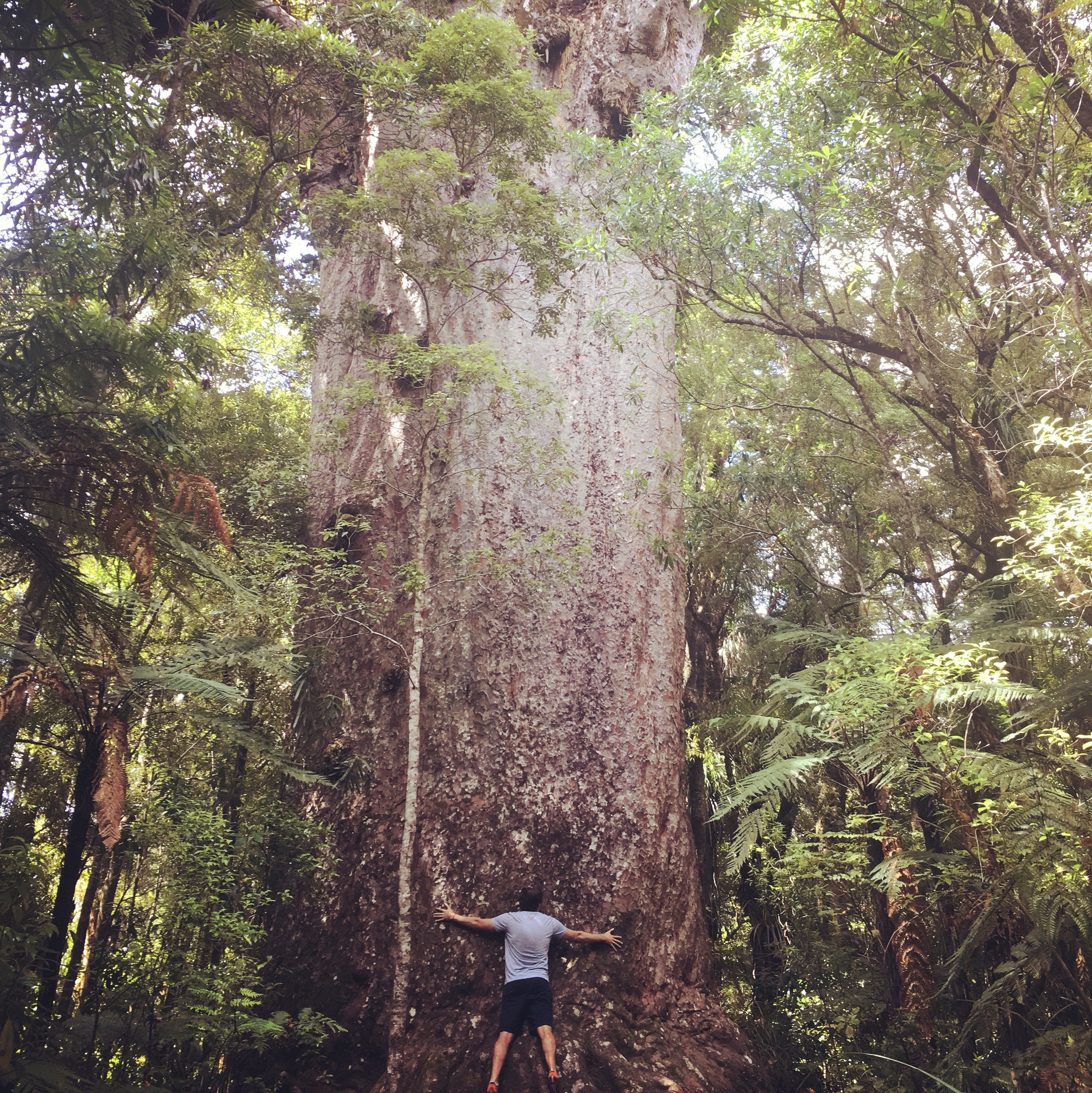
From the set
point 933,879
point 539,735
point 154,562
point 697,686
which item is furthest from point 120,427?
point 697,686

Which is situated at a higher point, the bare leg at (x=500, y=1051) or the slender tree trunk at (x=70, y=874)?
the slender tree trunk at (x=70, y=874)

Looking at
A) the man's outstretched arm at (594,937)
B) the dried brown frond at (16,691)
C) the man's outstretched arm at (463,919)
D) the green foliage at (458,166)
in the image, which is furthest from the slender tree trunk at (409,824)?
the dried brown frond at (16,691)

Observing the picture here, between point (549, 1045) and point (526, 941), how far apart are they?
51 centimetres

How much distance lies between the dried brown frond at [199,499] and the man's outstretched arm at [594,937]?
3019mm

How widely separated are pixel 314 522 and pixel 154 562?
284cm

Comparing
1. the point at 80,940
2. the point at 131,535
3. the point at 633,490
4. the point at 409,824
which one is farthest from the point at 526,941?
the point at 633,490

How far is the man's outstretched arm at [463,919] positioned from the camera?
184 inches

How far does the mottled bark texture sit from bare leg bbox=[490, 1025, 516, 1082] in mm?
126

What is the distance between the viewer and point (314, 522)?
6.29m

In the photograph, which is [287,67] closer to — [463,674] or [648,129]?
[648,129]

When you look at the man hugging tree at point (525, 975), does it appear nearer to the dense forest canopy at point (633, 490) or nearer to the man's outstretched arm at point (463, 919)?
the man's outstretched arm at point (463, 919)

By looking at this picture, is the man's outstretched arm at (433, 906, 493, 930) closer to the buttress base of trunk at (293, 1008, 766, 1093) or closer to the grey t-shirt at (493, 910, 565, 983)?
the grey t-shirt at (493, 910, 565, 983)

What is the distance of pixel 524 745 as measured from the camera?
5297mm

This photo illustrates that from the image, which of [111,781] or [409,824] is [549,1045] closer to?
[409,824]
